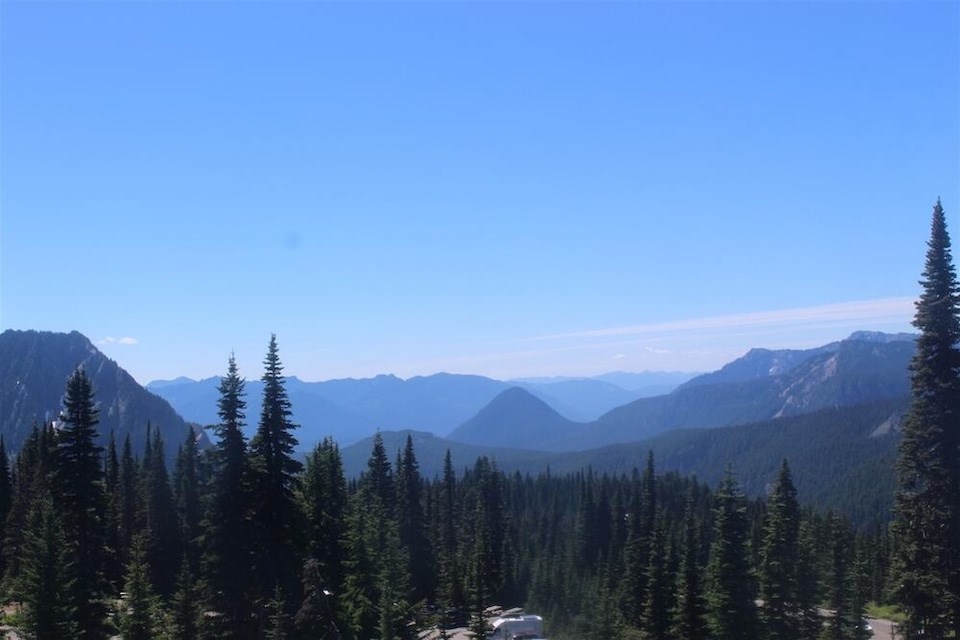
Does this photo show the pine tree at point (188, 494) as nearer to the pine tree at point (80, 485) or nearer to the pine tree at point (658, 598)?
the pine tree at point (80, 485)

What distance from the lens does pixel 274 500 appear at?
3341cm

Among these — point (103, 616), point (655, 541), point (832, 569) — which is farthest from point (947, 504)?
point (103, 616)

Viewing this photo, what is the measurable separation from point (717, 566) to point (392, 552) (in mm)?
17038

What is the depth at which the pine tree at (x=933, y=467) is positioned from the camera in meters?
29.2

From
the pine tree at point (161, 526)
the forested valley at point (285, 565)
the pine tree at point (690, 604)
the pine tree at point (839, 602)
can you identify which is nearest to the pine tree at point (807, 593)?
the forested valley at point (285, 565)

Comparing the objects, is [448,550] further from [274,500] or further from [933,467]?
[933,467]

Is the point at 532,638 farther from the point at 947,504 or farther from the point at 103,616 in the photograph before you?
the point at 947,504

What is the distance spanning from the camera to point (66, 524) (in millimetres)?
37000

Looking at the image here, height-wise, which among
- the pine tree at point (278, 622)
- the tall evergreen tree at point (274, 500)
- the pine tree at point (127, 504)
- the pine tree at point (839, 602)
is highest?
the tall evergreen tree at point (274, 500)

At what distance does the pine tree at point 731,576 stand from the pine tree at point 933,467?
10.4m

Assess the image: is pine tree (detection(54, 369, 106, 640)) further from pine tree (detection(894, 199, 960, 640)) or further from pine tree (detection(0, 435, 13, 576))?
pine tree (detection(0, 435, 13, 576))

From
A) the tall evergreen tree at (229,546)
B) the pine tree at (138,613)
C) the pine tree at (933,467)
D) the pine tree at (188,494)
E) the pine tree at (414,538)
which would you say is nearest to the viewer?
the pine tree at (933,467)

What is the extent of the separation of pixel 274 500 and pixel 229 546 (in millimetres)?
2310

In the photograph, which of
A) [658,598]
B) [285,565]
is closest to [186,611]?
[285,565]
